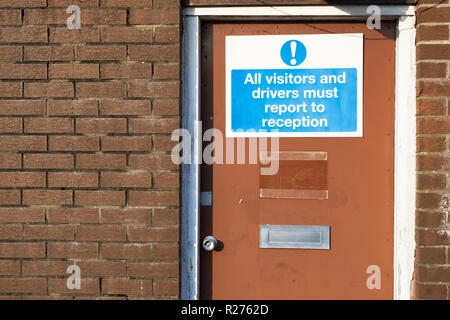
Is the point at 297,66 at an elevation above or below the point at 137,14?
below

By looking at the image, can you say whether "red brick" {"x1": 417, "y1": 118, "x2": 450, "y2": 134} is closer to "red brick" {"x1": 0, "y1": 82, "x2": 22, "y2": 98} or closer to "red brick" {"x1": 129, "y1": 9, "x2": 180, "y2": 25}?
"red brick" {"x1": 129, "y1": 9, "x2": 180, "y2": 25}

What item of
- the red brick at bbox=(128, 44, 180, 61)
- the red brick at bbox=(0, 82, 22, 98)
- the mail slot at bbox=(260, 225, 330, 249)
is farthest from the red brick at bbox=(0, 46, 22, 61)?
the mail slot at bbox=(260, 225, 330, 249)

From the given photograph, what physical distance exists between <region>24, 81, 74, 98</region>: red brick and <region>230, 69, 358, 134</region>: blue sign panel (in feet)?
3.30

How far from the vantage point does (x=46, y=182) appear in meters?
2.30

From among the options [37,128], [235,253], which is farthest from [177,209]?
[37,128]

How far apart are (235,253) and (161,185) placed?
0.65 metres

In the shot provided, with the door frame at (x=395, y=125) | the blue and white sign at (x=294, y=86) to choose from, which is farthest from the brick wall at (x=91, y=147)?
the blue and white sign at (x=294, y=86)

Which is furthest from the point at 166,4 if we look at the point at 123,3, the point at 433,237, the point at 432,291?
the point at 432,291

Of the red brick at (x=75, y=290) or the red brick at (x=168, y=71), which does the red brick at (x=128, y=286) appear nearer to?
the red brick at (x=75, y=290)

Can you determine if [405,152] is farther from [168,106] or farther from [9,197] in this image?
[9,197]

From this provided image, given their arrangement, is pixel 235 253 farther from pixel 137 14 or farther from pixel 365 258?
pixel 137 14

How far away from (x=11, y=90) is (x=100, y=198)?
85 centimetres

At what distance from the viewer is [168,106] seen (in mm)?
2270

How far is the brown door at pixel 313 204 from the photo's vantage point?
2.37m
